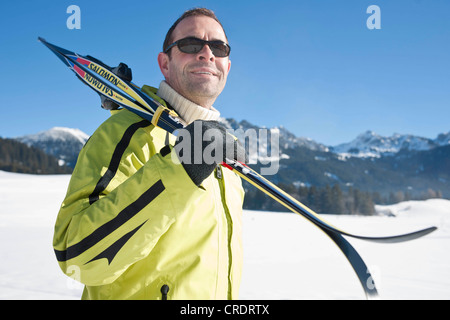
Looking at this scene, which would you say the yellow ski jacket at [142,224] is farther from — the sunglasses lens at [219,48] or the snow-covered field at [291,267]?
the snow-covered field at [291,267]

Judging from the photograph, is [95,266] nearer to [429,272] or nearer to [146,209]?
[146,209]

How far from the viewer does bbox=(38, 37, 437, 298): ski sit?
1.78 m

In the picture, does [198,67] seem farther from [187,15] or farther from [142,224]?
[142,224]

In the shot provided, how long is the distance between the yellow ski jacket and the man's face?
42cm

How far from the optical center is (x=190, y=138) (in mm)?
1402

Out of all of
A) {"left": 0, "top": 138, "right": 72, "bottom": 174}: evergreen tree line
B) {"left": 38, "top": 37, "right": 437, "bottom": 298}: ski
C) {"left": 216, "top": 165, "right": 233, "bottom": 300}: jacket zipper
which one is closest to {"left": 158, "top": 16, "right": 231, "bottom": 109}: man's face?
{"left": 38, "top": 37, "right": 437, "bottom": 298}: ski

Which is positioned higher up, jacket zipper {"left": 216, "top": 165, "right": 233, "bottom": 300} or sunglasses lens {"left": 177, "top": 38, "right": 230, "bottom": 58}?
sunglasses lens {"left": 177, "top": 38, "right": 230, "bottom": 58}

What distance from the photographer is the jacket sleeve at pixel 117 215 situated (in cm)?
137

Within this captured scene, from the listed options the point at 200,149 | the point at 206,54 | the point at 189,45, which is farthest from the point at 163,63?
the point at 200,149

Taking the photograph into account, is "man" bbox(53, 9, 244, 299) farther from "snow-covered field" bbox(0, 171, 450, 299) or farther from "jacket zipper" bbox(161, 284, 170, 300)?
"snow-covered field" bbox(0, 171, 450, 299)

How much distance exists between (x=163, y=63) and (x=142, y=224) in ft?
4.62

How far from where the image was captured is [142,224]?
139 cm
